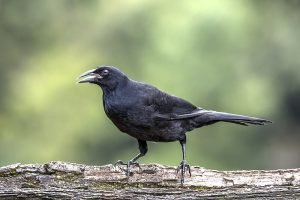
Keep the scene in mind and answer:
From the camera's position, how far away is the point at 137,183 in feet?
23.2

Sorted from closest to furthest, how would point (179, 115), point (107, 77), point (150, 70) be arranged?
point (107, 77)
point (179, 115)
point (150, 70)

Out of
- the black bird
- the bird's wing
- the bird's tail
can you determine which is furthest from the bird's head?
the bird's tail

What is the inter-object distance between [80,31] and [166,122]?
13153mm

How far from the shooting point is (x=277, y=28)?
797 inches

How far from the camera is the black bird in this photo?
25.7ft

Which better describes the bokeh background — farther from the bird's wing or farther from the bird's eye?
the bird's eye

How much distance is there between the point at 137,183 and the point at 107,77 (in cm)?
128

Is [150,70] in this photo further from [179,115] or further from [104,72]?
[104,72]

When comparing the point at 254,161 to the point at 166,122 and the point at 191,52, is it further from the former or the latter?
the point at 166,122

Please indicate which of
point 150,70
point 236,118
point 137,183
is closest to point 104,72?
point 236,118

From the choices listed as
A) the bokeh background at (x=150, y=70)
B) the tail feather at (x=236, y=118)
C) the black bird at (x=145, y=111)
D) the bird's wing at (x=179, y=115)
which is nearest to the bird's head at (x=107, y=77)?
the black bird at (x=145, y=111)

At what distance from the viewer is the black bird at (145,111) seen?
783 centimetres

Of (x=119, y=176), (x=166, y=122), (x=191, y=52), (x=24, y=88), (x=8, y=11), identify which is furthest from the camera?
(x=8, y=11)

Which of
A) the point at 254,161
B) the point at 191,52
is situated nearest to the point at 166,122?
the point at 191,52
